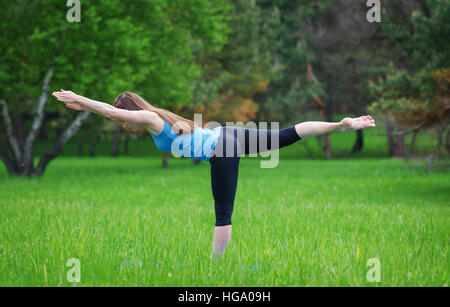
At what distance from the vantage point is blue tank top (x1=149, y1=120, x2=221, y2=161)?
190 inches

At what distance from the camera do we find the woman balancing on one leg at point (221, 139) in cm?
472

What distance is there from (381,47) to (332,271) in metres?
33.0

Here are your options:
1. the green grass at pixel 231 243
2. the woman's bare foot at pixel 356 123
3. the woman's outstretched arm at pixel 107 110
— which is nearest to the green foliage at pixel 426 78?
the green grass at pixel 231 243

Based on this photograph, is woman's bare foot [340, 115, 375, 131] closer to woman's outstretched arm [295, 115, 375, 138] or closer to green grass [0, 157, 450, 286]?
woman's outstretched arm [295, 115, 375, 138]

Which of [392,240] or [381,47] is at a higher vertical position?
[381,47]

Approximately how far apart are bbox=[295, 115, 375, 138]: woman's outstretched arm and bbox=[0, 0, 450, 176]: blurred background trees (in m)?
7.81

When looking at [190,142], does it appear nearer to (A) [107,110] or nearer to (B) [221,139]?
(B) [221,139]

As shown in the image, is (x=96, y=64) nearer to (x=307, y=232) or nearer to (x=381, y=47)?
(x=307, y=232)

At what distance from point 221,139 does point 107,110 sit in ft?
4.21

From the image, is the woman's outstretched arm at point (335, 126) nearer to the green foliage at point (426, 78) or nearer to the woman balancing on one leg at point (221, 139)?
the woman balancing on one leg at point (221, 139)

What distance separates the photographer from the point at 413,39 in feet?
42.5

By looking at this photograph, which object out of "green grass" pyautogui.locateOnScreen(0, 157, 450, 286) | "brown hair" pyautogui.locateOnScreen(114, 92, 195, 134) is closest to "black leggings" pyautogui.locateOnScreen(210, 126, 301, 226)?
"brown hair" pyautogui.locateOnScreen(114, 92, 195, 134)

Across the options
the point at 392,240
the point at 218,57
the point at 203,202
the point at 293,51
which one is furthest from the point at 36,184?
the point at 293,51

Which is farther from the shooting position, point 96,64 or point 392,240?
point 96,64
